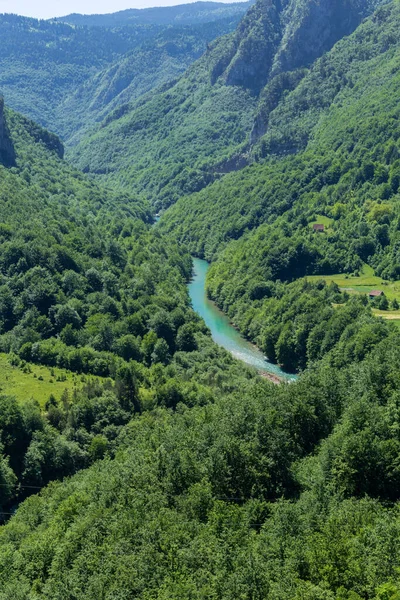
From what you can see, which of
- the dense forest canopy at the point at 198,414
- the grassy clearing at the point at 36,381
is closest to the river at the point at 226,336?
the dense forest canopy at the point at 198,414

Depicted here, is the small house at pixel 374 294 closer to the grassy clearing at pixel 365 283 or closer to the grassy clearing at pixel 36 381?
the grassy clearing at pixel 365 283

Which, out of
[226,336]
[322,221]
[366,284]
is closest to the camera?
[226,336]

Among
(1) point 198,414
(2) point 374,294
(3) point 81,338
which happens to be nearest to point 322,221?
(2) point 374,294

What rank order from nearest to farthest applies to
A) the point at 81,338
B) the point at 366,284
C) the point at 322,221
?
the point at 81,338, the point at 366,284, the point at 322,221

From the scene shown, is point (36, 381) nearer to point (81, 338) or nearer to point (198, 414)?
point (81, 338)

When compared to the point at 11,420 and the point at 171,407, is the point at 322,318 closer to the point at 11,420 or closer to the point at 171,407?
the point at 171,407

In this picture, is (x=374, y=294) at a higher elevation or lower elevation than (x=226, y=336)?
higher

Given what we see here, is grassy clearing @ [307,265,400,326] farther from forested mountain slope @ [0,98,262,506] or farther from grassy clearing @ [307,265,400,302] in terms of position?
forested mountain slope @ [0,98,262,506]
